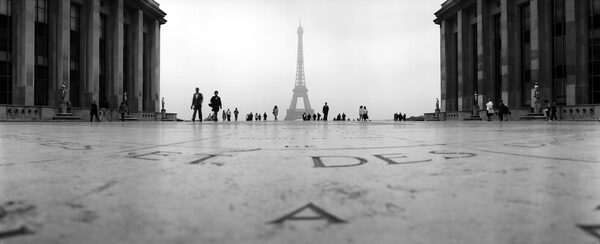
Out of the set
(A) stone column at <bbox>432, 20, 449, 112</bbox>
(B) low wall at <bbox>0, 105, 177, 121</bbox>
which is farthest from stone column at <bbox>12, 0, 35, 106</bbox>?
(A) stone column at <bbox>432, 20, 449, 112</bbox>

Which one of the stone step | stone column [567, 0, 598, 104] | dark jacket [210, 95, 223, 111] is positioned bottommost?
the stone step

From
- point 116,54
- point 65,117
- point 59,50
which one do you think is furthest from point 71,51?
point 65,117

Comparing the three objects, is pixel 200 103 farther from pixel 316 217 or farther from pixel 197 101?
pixel 316 217

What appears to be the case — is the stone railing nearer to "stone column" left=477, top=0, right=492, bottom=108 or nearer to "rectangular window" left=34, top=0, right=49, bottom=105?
"stone column" left=477, top=0, right=492, bottom=108

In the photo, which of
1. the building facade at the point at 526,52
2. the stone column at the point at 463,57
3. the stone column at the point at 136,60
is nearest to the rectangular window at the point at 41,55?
the stone column at the point at 136,60

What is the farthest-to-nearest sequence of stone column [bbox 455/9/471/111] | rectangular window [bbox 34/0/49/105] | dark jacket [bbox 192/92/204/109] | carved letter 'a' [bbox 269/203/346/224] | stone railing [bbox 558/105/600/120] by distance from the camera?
stone column [bbox 455/9/471/111]
rectangular window [bbox 34/0/49/105]
stone railing [bbox 558/105/600/120]
dark jacket [bbox 192/92/204/109]
carved letter 'a' [bbox 269/203/346/224]

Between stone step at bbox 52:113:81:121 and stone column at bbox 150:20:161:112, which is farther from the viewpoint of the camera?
stone column at bbox 150:20:161:112

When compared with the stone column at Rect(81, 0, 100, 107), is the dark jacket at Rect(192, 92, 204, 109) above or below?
below

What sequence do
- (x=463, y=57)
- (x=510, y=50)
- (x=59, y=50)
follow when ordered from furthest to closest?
(x=463, y=57) < (x=510, y=50) < (x=59, y=50)
